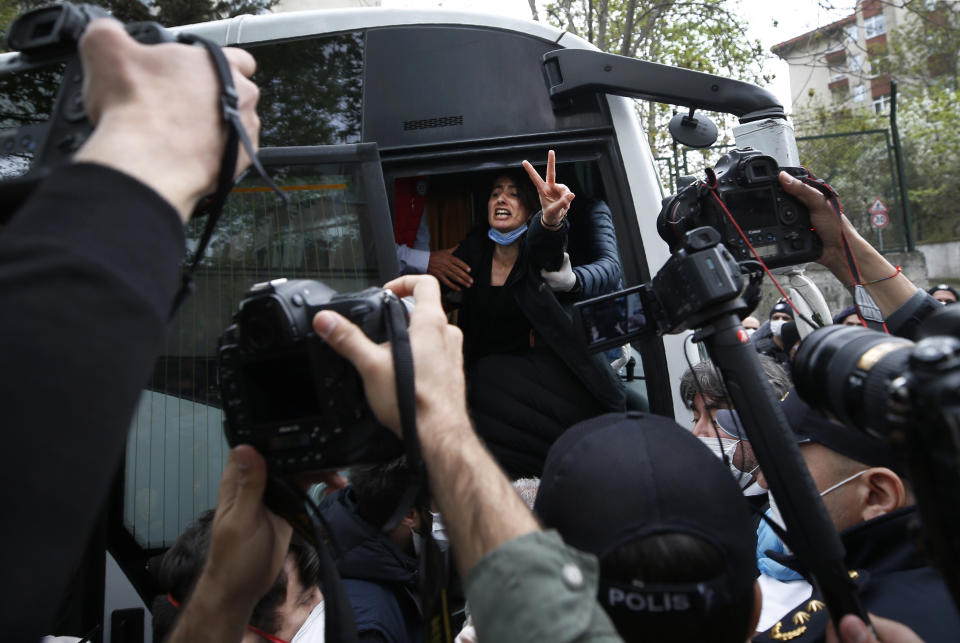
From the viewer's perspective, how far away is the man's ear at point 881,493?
5.91 feet

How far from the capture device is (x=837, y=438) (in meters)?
1.89

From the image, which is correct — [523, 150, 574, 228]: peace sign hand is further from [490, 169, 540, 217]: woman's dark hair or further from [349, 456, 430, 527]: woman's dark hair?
[349, 456, 430, 527]: woman's dark hair

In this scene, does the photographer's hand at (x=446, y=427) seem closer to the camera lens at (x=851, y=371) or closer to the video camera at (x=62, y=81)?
the video camera at (x=62, y=81)

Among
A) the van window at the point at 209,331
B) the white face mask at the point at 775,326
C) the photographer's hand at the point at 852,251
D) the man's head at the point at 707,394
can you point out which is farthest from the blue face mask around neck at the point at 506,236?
the white face mask at the point at 775,326

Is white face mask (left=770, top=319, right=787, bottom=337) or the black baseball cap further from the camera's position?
white face mask (left=770, top=319, right=787, bottom=337)

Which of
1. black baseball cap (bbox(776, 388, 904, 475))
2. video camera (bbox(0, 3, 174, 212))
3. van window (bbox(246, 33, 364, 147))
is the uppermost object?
van window (bbox(246, 33, 364, 147))

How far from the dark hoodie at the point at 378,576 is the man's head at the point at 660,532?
42.4 inches

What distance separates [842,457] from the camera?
1889 millimetres

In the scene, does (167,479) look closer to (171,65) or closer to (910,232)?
(171,65)

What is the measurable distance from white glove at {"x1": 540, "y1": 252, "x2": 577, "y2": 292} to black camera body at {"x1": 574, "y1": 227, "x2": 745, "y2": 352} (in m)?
1.27

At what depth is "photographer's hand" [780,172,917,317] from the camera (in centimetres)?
219

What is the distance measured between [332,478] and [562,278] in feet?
5.95

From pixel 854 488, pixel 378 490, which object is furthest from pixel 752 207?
pixel 378 490

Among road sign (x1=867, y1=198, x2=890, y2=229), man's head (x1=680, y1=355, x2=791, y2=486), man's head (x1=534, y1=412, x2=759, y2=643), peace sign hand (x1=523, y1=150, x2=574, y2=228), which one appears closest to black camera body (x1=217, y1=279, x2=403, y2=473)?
man's head (x1=534, y1=412, x2=759, y2=643)
